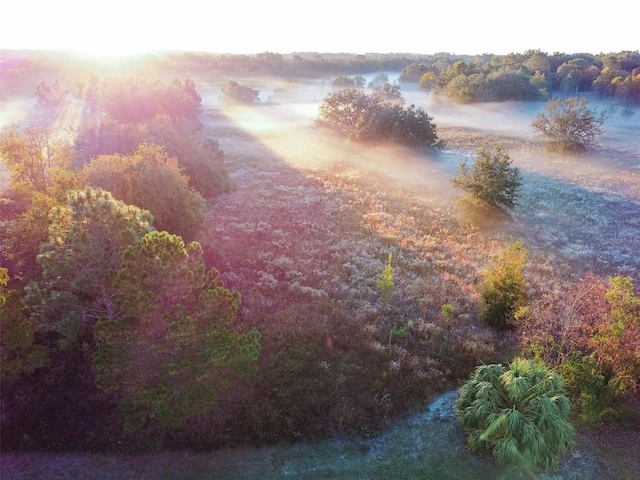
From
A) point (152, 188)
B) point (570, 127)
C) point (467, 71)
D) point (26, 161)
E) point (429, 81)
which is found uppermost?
point (467, 71)

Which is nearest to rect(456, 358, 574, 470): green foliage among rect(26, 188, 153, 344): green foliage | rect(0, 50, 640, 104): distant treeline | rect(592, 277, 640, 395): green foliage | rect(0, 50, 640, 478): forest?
rect(0, 50, 640, 478): forest

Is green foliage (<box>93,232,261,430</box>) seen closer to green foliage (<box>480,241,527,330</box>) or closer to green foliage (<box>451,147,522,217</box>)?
green foliage (<box>480,241,527,330</box>)

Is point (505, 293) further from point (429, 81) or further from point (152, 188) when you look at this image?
point (429, 81)

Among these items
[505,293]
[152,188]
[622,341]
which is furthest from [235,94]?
[622,341]

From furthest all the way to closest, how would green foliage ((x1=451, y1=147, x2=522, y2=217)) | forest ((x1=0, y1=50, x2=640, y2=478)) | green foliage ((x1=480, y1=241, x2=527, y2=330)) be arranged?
green foliage ((x1=451, y1=147, x2=522, y2=217)) < green foliage ((x1=480, y1=241, x2=527, y2=330)) < forest ((x1=0, y1=50, x2=640, y2=478))

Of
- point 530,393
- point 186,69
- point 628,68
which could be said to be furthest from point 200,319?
point 628,68

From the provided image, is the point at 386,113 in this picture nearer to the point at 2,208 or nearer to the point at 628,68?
the point at 2,208
